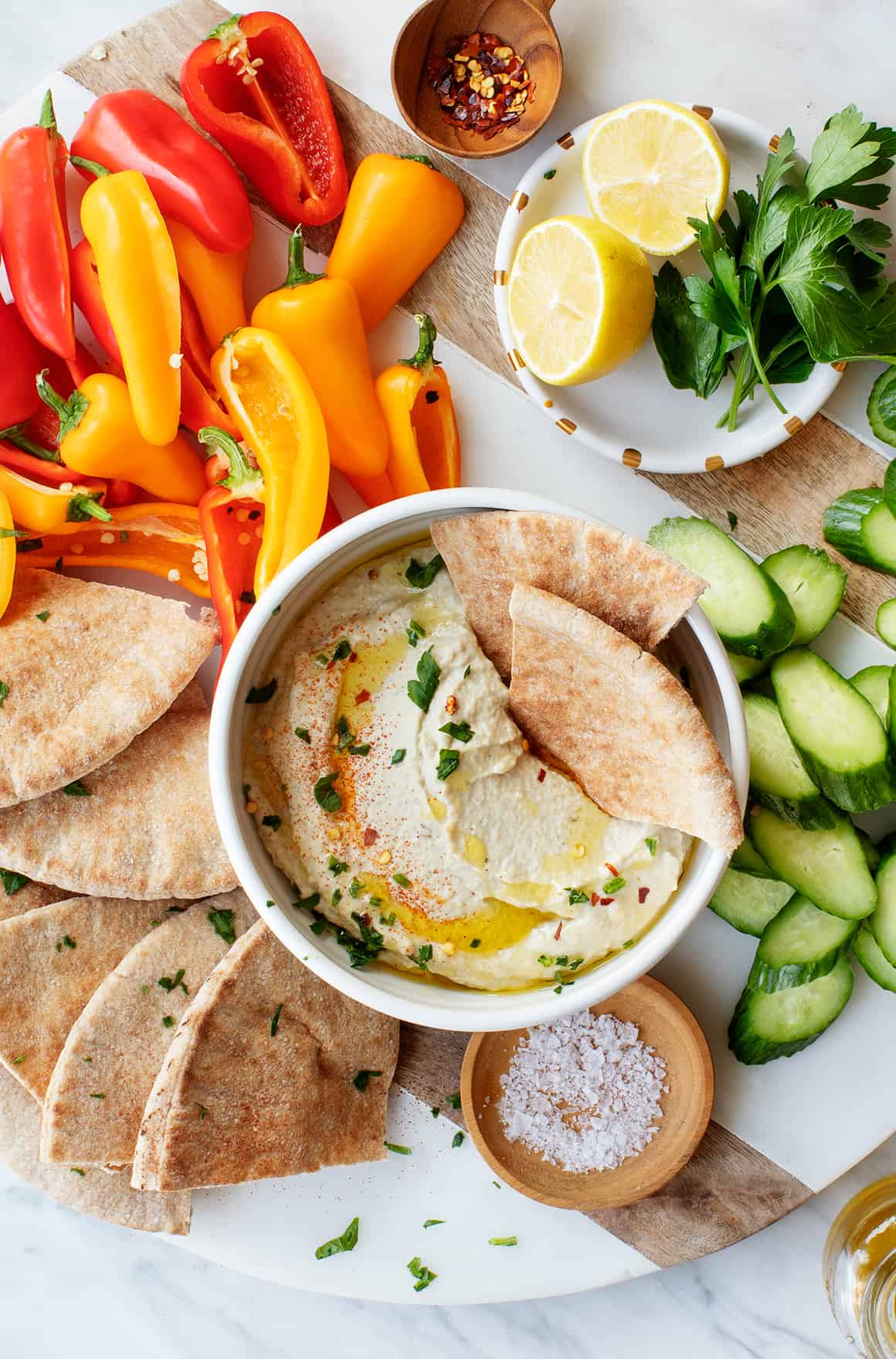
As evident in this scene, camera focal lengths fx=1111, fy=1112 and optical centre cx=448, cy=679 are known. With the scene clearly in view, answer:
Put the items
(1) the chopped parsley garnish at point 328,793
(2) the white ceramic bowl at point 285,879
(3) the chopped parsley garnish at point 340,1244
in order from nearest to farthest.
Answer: (2) the white ceramic bowl at point 285,879
(1) the chopped parsley garnish at point 328,793
(3) the chopped parsley garnish at point 340,1244

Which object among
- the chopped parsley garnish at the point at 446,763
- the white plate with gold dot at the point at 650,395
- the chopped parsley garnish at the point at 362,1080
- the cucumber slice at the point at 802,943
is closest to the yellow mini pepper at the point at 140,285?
the white plate with gold dot at the point at 650,395

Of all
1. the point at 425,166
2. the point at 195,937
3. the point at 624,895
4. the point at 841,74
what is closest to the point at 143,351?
the point at 425,166

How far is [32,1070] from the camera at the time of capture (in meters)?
2.63

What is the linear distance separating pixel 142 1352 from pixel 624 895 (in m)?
2.11

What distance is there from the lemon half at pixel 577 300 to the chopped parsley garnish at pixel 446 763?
2.89 ft

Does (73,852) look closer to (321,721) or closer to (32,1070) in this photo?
(32,1070)

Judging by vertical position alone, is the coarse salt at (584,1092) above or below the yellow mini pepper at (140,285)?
below

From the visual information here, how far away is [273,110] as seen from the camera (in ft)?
8.62

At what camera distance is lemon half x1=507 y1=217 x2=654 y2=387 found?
2.33 meters

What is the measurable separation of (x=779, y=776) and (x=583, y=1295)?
5.19 ft

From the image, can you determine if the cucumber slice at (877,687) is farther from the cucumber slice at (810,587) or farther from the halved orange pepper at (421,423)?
the halved orange pepper at (421,423)

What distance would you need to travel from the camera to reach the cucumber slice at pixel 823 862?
245 cm

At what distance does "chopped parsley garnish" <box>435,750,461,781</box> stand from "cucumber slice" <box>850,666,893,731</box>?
97cm

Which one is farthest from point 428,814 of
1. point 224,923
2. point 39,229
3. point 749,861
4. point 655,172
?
point 39,229
